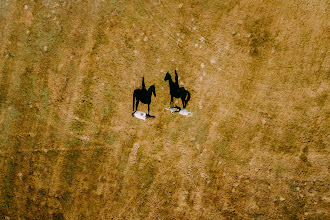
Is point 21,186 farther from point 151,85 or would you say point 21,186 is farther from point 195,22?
point 195,22

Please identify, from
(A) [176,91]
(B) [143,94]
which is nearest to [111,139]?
(B) [143,94]

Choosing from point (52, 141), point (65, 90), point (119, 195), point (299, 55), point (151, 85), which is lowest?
point (119, 195)

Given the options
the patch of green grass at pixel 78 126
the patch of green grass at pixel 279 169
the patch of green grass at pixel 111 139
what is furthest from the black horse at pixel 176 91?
the patch of green grass at pixel 279 169

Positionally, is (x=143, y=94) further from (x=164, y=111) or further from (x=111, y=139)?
(x=111, y=139)

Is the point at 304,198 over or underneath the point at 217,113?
underneath

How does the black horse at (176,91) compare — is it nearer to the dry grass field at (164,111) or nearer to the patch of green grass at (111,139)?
the dry grass field at (164,111)

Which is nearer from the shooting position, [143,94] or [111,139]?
[143,94]

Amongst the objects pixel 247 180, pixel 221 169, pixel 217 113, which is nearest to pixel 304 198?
pixel 247 180

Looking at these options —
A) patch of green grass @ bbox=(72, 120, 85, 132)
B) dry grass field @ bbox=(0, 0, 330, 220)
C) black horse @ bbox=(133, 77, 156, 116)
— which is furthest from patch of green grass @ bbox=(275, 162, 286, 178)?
patch of green grass @ bbox=(72, 120, 85, 132)
